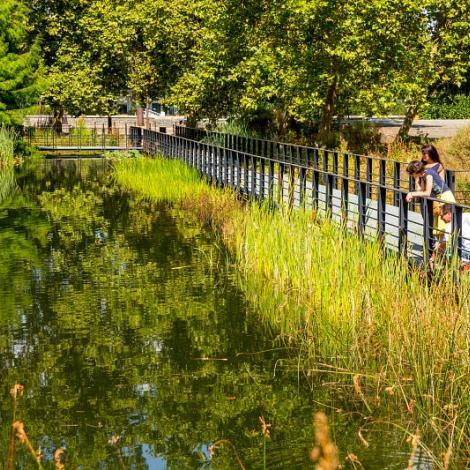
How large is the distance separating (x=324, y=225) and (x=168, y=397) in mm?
4933

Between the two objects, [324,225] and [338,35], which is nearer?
[324,225]

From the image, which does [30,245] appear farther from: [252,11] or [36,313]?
[252,11]

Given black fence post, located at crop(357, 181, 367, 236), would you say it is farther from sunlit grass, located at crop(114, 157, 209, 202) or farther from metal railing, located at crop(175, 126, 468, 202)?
sunlit grass, located at crop(114, 157, 209, 202)

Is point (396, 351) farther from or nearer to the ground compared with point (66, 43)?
nearer to the ground

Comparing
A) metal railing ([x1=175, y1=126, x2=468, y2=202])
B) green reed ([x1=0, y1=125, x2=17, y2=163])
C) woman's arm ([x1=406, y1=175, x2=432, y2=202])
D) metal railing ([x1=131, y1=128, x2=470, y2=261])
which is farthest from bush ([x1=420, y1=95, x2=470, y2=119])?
woman's arm ([x1=406, y1=175, x2=432, y2=202])

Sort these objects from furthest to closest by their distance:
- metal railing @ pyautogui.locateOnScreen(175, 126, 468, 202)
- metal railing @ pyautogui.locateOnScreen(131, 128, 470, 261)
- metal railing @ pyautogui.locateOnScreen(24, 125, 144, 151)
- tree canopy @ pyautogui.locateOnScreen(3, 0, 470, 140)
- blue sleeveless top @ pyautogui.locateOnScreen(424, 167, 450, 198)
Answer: metal railing @ pyautogui.locateOnScreen(24, 125, 144, 151) < tree canopy @ pyautogui.locateOnScreen(3, 0, 470, 140) < metal railing @ pyautogui.locateOnScreen(175, 126, 468, 202) < blue sleeveless top @ pyautogui.locateOnScreen(424, 167, 450, 198) < metal railing @ pyautogui.locateOnScreen(131, 128, 470, 261)

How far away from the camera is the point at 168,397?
9.31m

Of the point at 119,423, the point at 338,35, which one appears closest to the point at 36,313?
the point at 119,423

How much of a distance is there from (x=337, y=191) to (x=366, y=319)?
9488 millimetres

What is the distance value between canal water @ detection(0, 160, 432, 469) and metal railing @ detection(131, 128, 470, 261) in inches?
78.7

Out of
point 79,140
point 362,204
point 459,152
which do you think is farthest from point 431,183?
point 79,140

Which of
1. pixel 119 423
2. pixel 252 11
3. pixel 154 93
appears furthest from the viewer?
pixel 154 93

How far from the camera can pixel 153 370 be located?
10328 mm

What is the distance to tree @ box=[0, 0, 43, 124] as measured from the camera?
4431 cm
